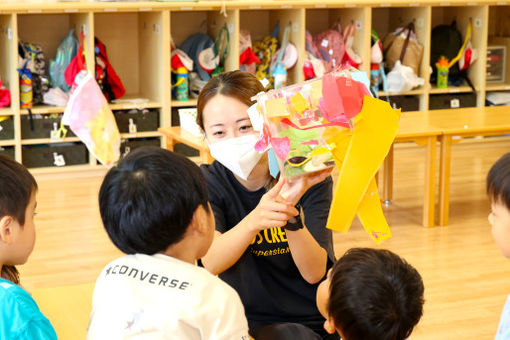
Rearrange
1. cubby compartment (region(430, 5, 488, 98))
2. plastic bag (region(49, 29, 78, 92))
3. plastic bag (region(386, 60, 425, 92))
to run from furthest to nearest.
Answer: cubby compartment (region(430, 5, 488, 98))
plastic bag (region(386, 60, 425, 92))
plastic bag (region(49, 29, 78, 92))

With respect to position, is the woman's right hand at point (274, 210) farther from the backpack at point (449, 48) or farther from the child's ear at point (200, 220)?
the backpack at point (449, 48)

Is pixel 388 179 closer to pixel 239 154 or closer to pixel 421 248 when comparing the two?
pixel 421 248

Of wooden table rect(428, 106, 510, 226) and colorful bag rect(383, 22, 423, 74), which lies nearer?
wooden table rect(428, 106, 510, 226)

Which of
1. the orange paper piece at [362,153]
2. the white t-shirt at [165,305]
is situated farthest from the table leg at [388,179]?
the white t-shirt at [165,305]

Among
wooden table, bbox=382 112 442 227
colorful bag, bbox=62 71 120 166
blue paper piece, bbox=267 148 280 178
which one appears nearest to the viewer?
blue paper piece, bbox=267 148 280 178

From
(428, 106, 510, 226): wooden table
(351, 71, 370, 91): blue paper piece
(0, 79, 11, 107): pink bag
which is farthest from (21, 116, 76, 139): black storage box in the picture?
(351, 71, 370, 91): blue paper piece

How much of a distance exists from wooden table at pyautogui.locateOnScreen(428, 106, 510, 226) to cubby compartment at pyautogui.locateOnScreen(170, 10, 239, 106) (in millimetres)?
1609

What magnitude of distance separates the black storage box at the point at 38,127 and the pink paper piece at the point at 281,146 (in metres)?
4.09

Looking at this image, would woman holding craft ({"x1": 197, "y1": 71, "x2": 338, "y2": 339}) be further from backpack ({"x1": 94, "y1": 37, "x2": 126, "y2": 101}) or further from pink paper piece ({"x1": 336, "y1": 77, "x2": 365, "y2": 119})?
backpack ({"x1": 94, "y1": 37, "x2": 126, "y2": 101})

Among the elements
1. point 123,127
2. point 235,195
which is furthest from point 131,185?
point 123,127

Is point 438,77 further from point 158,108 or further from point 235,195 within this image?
point 235,195

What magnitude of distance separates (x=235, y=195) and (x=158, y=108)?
12.3 ft

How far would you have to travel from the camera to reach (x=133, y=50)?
19.6ft

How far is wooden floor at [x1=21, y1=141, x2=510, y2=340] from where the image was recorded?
3141 mm
